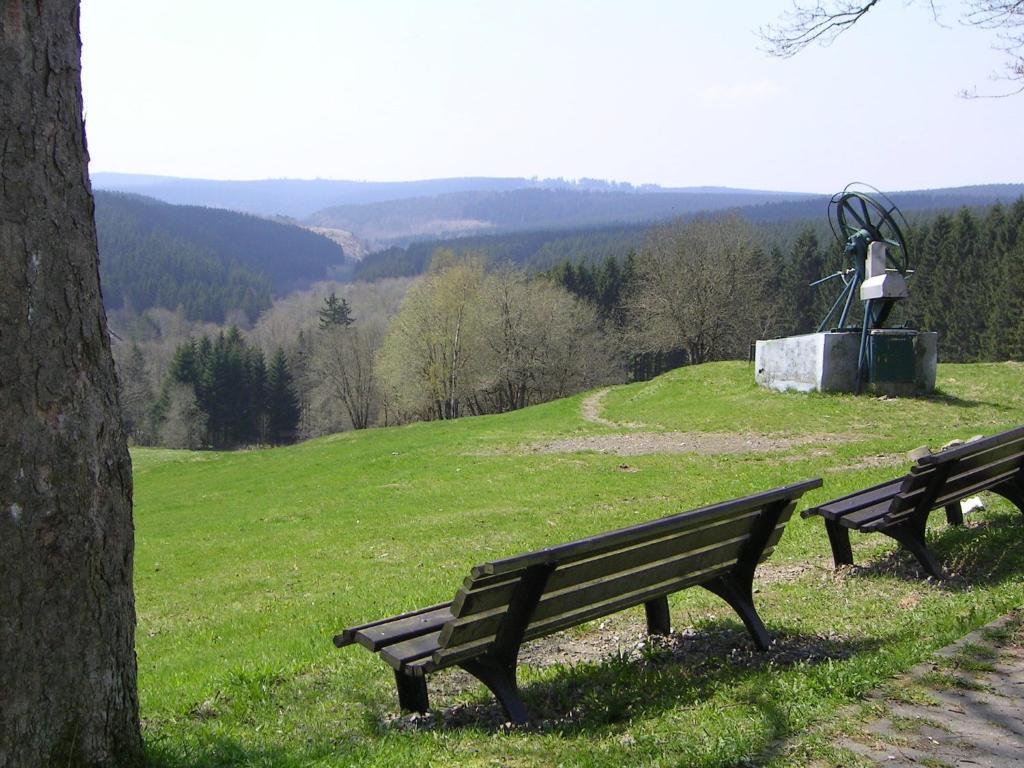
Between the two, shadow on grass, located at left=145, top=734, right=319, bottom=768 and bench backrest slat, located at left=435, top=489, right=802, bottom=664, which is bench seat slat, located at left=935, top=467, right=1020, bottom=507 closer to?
bench backrest slat, located at left=435, top=489, right=802, bottom=664

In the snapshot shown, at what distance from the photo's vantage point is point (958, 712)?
4.11 m

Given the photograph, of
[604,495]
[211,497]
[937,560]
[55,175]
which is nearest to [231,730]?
[55,175]

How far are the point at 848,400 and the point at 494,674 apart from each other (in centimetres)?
1986

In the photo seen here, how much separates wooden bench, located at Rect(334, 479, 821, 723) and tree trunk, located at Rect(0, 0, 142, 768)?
1.50 metres

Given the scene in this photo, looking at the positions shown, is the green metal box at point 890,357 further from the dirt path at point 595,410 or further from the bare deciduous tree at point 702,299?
the bare deciduous tree at point 702,299

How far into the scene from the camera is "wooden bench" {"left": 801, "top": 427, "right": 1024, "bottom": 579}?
6.61m

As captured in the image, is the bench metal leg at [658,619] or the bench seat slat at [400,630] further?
the bench metal leg at [658,619]

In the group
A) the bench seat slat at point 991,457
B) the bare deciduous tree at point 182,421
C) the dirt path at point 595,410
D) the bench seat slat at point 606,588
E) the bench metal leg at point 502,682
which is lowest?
the bare deciduous tree at point 182,421

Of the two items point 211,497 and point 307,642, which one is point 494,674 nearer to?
point 307,642

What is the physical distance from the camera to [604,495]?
1525 centimetres

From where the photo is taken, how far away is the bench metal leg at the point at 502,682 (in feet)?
15.1

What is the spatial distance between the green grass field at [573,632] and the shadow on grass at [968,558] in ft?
0.10

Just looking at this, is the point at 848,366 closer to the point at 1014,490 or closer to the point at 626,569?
the point at 1014,490

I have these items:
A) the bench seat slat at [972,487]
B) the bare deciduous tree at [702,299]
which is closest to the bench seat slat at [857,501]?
the bench seat slat at [972,487]
